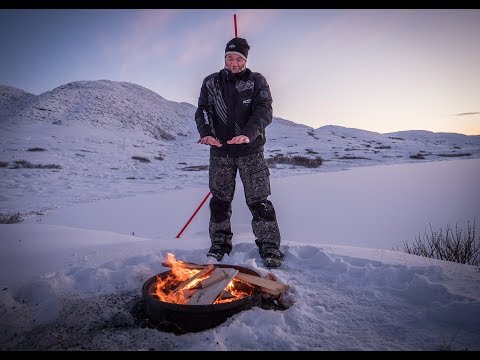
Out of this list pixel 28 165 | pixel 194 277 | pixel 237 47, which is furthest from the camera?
pixel 28 165

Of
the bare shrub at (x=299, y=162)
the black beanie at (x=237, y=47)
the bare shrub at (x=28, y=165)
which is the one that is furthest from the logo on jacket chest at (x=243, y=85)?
the bare shrub at (x=28, y=165)

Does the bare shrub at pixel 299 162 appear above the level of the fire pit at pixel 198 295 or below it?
above

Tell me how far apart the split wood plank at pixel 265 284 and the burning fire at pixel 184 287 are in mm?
98

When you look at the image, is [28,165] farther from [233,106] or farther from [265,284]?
[265,284]

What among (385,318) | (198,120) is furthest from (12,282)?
(385,318)

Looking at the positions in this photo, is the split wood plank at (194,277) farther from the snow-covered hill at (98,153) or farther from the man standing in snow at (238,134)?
the snow-covered hill at (98,153)

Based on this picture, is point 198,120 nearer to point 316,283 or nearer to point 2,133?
point 316,283

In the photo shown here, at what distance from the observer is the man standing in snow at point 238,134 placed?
3855 millimetres

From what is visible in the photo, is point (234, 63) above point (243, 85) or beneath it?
above

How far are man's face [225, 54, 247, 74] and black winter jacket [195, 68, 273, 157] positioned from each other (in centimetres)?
6

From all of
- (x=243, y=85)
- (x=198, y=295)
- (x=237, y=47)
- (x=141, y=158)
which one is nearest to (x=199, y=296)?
(x=198, y=295)

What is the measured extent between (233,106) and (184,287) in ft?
7.26

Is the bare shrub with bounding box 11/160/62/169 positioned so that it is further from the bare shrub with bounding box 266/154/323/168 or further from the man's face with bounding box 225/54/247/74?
the man's face with bounding box 225/54/247/74

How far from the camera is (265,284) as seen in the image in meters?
2.83
